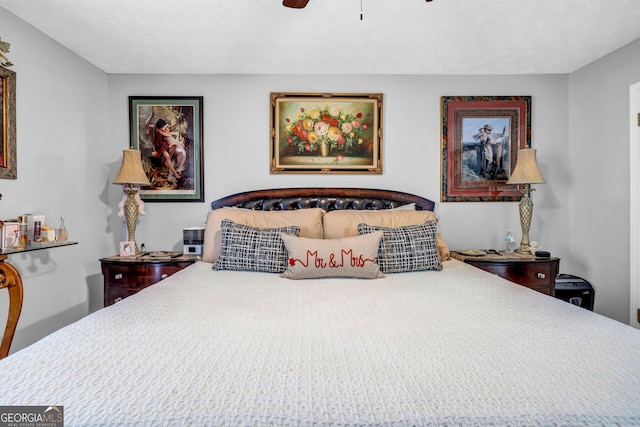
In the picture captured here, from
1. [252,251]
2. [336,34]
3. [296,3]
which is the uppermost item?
[336,34]

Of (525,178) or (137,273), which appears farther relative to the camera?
(525,178)

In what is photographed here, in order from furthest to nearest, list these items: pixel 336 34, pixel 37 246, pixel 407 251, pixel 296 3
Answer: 1. pixel 336 34
2. pixel 407 251
3. pixel 37 246
4. pixel 296 3

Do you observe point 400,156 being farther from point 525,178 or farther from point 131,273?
point 131,273

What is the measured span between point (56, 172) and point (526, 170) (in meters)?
3.90

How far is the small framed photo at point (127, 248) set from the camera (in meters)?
3.02

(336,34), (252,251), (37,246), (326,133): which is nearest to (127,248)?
(37,246)

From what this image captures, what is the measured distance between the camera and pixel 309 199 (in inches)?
132

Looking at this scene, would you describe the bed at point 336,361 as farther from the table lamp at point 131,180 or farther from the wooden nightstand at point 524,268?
the table lamp at point 131,180

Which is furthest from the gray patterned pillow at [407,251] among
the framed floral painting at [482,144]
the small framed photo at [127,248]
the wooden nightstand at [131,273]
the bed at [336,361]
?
the small framed photo at [127,248]

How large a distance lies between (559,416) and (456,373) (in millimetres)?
237

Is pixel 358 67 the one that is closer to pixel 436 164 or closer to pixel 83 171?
pixel 436 164

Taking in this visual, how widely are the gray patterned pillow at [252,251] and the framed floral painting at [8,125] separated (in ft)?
4.78

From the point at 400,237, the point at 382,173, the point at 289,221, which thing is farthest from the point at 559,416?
the point at 382,173

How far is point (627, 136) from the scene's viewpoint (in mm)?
2936
